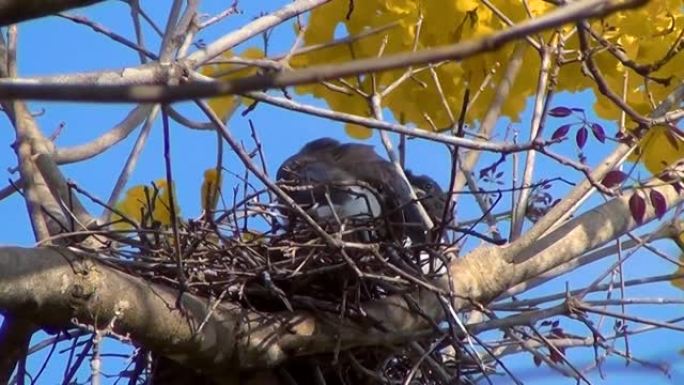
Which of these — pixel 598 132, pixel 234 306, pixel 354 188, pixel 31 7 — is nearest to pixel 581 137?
pixel 598 132

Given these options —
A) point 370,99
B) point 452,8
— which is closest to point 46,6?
point 370,99

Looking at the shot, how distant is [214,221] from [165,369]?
0.29 m

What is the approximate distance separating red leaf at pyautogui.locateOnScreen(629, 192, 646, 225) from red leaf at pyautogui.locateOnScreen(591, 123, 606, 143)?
155 mm

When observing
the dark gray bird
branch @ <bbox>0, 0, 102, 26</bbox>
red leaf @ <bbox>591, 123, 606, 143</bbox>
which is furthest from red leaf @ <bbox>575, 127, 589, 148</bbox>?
branch @ <bbox>0, 0, 102, 26</bbox>

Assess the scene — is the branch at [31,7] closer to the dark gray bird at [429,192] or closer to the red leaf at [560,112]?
the red leaf at [560,112]

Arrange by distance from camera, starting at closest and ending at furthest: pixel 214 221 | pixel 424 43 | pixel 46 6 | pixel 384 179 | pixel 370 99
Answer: pixel 46 6
pixel 214 221
pixel 370 99
pixel 424 43
pixel 384 179

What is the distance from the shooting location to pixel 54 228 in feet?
6.76

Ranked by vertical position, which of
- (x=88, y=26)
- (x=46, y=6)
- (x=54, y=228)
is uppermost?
(x=88, y=26)

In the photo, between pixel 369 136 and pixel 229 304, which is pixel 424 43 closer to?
pixel 369 136

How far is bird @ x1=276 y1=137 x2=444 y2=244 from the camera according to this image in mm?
2383

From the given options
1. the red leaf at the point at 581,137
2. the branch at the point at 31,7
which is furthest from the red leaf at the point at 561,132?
the branch at the point at 31,7

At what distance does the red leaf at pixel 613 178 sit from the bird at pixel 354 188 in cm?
37

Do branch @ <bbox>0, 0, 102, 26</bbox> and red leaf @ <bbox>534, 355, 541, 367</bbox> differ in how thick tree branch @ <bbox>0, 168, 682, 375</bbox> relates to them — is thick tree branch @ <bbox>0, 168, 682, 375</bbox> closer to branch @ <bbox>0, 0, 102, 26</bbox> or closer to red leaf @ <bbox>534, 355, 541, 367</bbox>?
red leaf @ <bbox>534, 355, 541, 367</bbox>

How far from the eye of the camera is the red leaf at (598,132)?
2408 mm
